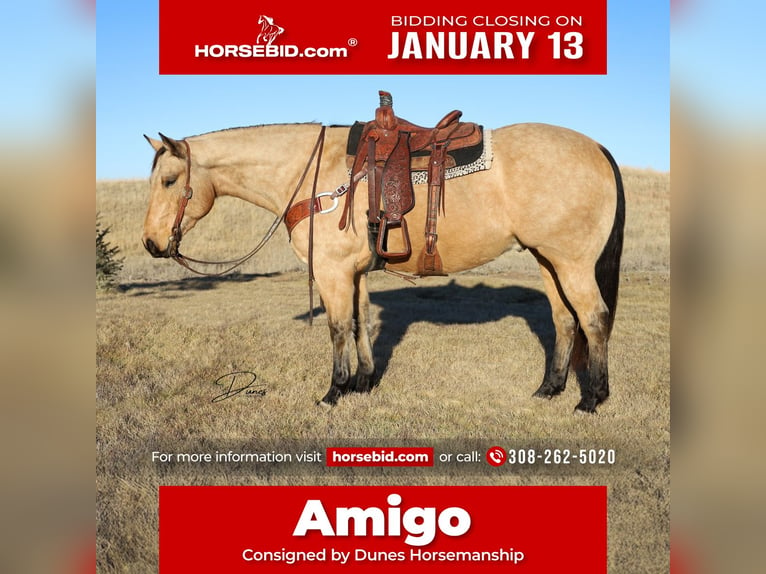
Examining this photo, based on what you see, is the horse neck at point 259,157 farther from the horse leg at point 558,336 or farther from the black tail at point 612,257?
the black tail at point 612,257

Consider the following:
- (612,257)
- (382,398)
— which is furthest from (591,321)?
(382,398)

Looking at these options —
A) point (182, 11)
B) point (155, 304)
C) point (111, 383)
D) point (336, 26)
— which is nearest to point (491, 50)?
point (336, 26)

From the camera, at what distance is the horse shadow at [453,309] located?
868 cm

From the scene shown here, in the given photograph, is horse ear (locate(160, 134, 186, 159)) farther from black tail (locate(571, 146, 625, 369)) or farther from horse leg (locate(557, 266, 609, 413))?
black tail (locate(571, 146, 625, 369))

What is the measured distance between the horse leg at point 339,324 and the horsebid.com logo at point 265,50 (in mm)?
2097

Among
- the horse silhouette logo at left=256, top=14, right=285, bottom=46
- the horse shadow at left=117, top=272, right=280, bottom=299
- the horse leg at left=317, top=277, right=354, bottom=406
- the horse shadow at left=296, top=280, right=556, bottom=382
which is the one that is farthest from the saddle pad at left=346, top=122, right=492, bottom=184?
the horse shadow at left=117, top=272, right=280, bottom=299

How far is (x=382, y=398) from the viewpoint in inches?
233

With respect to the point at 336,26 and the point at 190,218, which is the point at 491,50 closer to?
the point at 336,26

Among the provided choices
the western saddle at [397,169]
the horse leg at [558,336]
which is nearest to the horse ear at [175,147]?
the western saddle at [397,169]

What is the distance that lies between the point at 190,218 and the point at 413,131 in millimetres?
2388

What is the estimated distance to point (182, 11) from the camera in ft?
14.6

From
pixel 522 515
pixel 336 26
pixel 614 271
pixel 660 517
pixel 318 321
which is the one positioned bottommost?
pixel 660 517

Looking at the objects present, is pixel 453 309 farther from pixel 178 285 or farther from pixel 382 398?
pixel 178 285

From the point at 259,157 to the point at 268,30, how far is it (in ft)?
5.05
